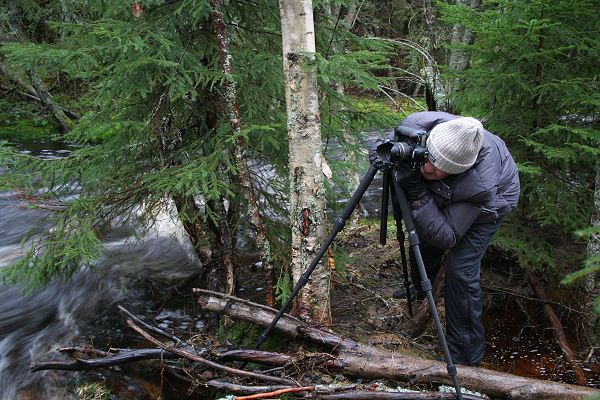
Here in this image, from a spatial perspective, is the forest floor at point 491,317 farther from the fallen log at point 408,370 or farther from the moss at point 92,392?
the moss at point 92,392

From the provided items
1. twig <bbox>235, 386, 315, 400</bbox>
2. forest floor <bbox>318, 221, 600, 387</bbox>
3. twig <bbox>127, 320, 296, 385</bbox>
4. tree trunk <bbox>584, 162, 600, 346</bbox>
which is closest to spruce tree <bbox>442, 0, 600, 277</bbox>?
tree trunk <bbox>584, 162, 600, 346</bbox>

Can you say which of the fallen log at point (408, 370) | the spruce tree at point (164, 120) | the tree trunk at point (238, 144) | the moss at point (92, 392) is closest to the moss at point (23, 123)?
the spruce tree at point (164, 120)

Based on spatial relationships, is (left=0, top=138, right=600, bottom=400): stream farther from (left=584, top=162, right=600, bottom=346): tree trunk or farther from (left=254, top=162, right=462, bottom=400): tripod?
(left=254, top=162, right=462, bottom=400): tripod

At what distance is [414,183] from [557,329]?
261 centimetres

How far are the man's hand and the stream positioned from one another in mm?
2298

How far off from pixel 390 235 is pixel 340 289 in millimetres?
2034

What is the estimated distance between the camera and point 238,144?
4.52m

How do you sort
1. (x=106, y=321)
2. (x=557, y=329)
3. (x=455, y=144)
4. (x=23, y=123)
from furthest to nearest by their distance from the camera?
Answer: (x=23, y=123) < (x=106, y=321) < (x=557, y=329) < (x=455, y=144)

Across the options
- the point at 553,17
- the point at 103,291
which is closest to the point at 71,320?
the point at 103,291

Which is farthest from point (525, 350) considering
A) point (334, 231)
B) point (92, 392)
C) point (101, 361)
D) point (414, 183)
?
point (92, 392)

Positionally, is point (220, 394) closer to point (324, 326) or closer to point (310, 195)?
point (324, 326)

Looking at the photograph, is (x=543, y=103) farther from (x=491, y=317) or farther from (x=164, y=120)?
(x=164, y=120)

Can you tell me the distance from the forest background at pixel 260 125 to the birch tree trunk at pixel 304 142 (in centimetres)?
2

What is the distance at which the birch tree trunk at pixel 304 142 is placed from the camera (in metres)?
3.73
